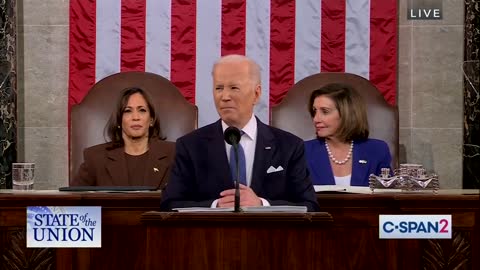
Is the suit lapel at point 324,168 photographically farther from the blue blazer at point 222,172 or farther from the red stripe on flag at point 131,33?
the red stripe on flag at point 131,33

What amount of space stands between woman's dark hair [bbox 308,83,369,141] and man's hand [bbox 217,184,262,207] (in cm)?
172

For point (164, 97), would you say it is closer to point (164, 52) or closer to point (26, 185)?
point (164, 52)

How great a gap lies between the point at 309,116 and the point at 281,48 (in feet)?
3.19

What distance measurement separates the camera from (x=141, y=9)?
6.26 meters

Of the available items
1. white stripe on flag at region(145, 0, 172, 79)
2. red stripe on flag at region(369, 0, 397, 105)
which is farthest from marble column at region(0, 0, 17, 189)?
red stripe on flag at region(369, 0, 397, 105)

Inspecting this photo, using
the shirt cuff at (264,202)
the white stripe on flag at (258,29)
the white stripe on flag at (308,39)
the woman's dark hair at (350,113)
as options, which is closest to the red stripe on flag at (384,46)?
the white stripe on flag at (308,39)

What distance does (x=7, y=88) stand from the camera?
613 cm

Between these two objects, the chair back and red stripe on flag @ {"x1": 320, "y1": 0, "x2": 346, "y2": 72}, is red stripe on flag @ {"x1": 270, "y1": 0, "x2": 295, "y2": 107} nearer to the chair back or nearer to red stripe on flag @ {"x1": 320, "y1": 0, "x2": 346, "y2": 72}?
red stripe on flag @ {"x1": 320, "y1": 0, "x2": 346, "y2": 72}

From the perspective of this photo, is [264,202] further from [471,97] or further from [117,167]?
[471,97]

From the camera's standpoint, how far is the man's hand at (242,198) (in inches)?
132

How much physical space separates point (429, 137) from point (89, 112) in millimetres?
2511

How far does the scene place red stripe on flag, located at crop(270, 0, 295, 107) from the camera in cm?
624

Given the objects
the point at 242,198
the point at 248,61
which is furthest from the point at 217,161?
the point at 248,61

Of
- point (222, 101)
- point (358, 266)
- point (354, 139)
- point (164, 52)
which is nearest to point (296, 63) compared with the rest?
point (164, 52)
